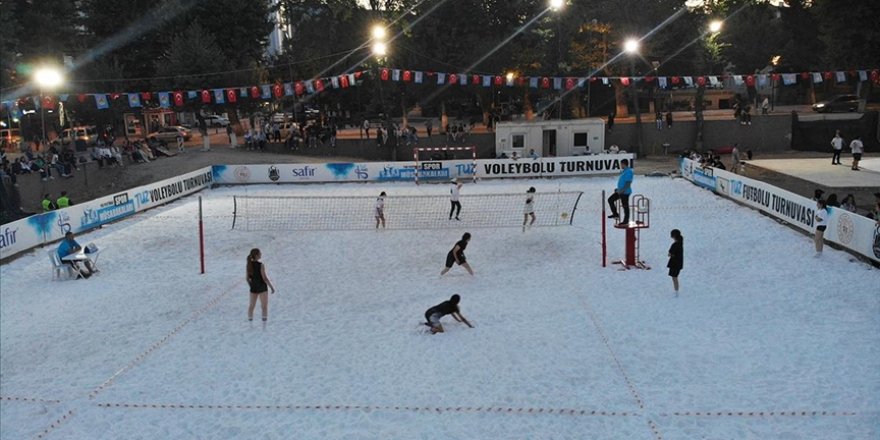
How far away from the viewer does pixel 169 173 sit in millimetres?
36219

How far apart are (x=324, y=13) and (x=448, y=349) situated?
48555 millimetres

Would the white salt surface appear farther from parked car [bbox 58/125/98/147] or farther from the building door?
parked car [bbox 58/125/98/147]

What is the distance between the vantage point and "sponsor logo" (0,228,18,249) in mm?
20266

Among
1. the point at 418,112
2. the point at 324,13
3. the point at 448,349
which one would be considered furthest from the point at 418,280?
the point at 418,112

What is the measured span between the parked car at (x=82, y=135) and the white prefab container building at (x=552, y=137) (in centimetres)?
3136

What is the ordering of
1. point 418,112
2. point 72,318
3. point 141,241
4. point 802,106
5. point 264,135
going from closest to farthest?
point 72,318
point 141,241
point 264,135
point 802,106
point 418,112

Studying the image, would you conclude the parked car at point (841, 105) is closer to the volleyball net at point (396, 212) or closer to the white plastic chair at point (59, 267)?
the volleyball net at point (396, 212)

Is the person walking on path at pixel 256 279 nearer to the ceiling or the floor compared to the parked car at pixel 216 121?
nearer to the floor

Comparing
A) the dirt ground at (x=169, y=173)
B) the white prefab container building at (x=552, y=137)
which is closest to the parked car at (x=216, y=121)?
the dirt ground at (x=169, y=173)

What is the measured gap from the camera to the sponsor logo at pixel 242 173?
34.8 meters

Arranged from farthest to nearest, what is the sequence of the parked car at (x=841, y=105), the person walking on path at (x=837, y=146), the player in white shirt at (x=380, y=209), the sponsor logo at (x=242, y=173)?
the parked car at (x=841, y=105) → the sponsor logo at (x=242, y=173) → the person walking on path at (x=837, y=146) → the player in white shirt at (x=380, y=209)

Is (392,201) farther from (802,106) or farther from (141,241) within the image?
(802,106)

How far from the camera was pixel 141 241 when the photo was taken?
2236 centimetres

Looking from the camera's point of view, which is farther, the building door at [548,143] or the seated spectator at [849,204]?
the building door at [548,143]
